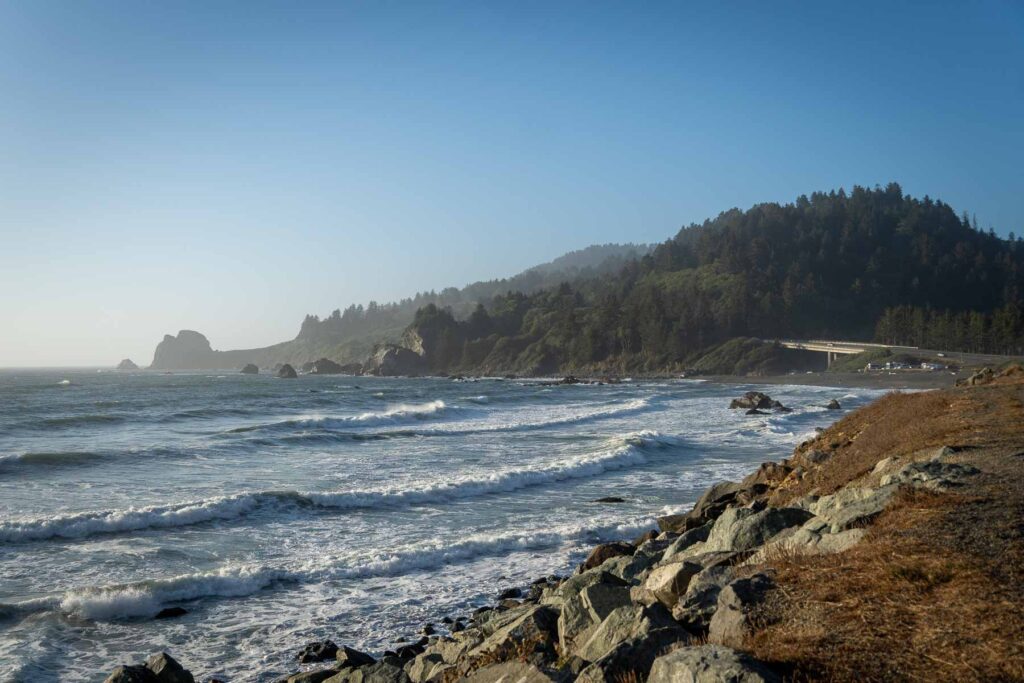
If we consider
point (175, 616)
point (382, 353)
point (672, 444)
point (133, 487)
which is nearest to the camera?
point (175, 616)

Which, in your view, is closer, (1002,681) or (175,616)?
(1002,681)

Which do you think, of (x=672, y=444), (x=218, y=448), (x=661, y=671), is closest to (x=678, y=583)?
(x=661, y=671)

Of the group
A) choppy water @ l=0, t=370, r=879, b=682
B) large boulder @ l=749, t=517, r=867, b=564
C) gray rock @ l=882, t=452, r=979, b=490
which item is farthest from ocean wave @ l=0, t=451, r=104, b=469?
gray rock @ l=882, t=452, r=979, b=490

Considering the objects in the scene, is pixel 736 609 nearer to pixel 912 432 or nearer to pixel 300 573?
pixel 300 573

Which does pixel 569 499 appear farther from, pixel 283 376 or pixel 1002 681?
pixel 283 376

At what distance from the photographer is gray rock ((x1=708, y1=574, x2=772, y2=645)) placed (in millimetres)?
5684

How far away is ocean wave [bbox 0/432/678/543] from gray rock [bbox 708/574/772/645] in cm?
1645

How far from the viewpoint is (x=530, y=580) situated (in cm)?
1389

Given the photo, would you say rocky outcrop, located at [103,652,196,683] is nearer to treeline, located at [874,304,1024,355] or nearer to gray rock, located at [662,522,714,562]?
gray rock, located at [662,522,714,562]

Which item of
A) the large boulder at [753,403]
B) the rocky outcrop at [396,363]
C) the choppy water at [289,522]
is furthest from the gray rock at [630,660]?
the rocky outcrop at [396,363]

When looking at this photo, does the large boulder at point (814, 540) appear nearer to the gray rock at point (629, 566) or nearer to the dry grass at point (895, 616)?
the dry grass at point (895, 616)

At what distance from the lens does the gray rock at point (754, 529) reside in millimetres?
9398

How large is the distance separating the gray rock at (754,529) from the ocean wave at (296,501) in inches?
528

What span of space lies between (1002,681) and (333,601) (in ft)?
36.8
